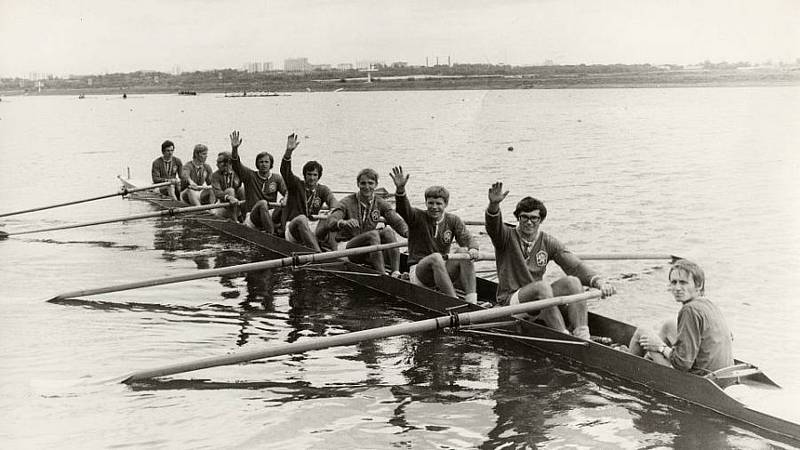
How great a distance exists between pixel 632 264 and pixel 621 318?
3455 millimetres

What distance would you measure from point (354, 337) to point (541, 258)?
2.33 metres

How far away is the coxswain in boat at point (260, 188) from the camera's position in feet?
51.1

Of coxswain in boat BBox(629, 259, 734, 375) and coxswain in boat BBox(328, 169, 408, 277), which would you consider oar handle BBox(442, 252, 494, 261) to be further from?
coxswain in boat BBox(629, 259, 734, 375)

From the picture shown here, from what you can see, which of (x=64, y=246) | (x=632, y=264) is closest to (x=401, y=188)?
(x=632, y=264)

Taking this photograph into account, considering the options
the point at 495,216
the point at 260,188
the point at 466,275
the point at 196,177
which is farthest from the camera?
the point at 196,177

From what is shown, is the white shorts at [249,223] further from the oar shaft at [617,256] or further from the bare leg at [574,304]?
the bare leg at [574,304]

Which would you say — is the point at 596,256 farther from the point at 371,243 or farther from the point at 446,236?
the point at 371,243

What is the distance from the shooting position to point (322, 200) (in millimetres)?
14219

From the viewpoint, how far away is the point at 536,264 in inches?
360

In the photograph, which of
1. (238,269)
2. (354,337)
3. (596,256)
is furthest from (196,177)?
(354,337)

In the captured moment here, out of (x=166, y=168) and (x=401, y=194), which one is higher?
(x=401, y=194)

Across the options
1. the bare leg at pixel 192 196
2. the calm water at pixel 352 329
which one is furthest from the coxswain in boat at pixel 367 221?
the bare leg at pixel 192 196

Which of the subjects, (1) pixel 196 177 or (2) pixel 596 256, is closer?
(2) pixel 596 256

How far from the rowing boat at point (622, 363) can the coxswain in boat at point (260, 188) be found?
364cm
